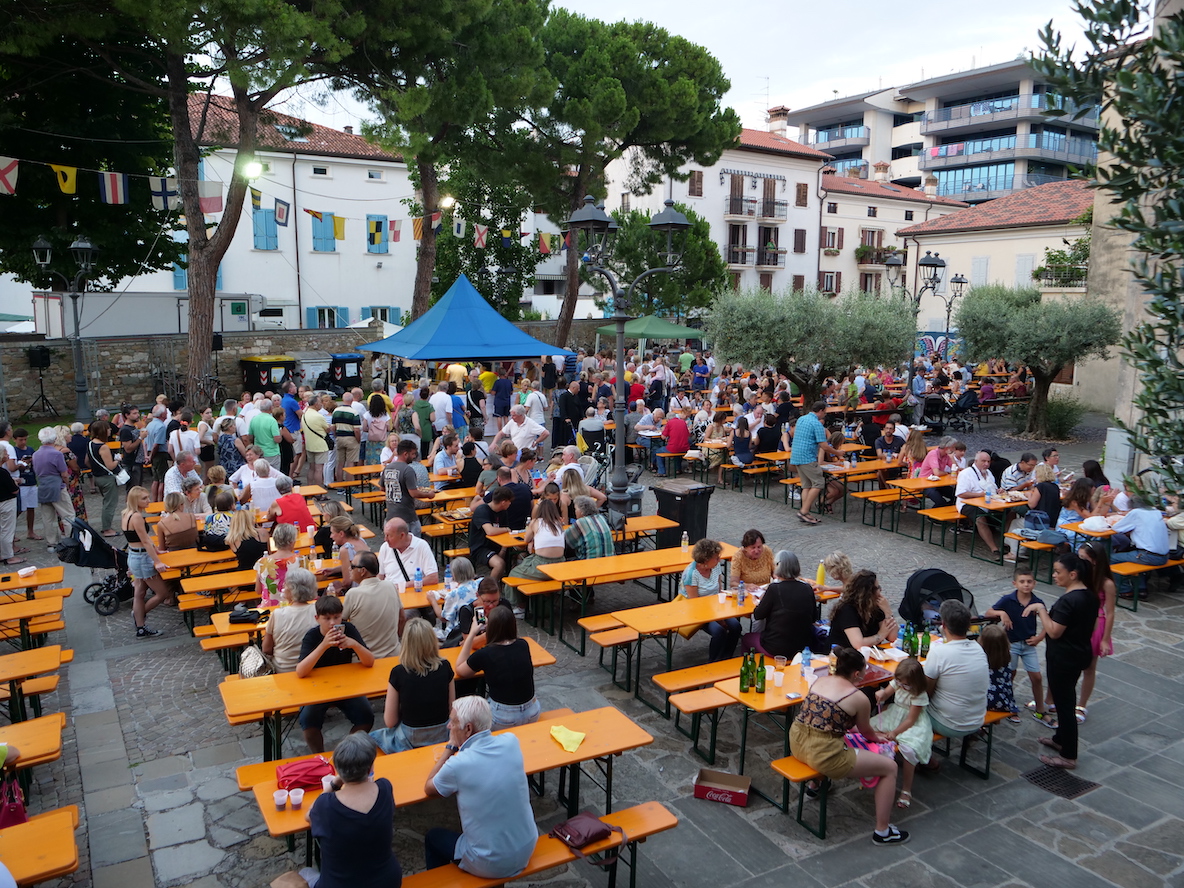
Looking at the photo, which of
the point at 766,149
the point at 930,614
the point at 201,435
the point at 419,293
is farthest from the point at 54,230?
the point at 766,149

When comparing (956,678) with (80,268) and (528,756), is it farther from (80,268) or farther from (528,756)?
(80,268)

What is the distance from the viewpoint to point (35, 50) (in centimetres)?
1291

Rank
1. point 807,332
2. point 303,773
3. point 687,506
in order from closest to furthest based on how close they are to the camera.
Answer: point 303,773 → point 687,506 → point 807,332

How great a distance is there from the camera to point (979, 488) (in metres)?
9.48

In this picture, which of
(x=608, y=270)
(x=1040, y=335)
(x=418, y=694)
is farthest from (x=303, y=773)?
(x=1040, y=335)

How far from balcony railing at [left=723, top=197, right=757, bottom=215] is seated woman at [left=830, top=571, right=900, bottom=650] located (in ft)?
120

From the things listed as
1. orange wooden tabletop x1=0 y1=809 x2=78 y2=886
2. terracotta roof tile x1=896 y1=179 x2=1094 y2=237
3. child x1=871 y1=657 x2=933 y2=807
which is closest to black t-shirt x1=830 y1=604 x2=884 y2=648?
child x1=871 y1=657 x2=933 y2=807

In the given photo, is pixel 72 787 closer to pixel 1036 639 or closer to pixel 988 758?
pixel 988 758

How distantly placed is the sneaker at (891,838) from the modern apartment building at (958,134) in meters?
45.2

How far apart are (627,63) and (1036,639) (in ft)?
65.1

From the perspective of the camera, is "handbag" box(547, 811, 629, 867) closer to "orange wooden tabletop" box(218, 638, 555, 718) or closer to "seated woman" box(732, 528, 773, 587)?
"orange wooden tabletop" box(218, 638, 555, 718)

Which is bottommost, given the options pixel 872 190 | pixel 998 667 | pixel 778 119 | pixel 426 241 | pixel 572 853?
pixel 572 853

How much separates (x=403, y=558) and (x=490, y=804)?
3.18 meters

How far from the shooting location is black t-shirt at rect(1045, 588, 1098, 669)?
5.23 m
